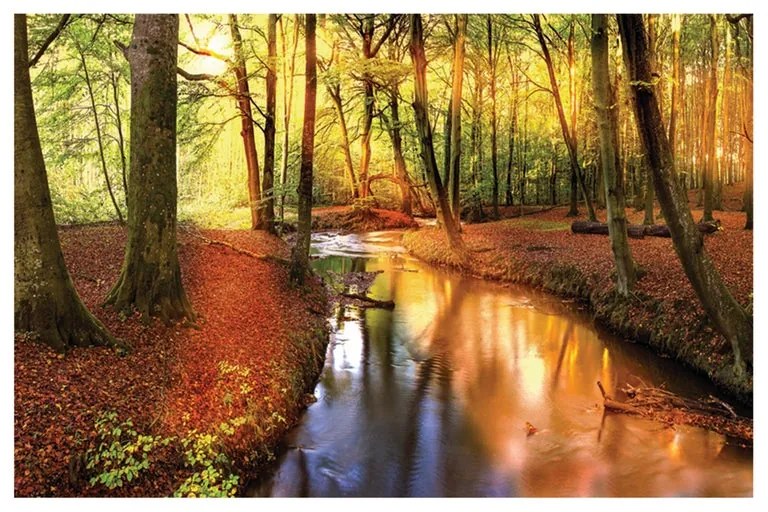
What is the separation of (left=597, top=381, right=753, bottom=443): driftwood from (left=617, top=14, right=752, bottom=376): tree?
1.65ft

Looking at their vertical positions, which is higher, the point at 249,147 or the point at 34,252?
the point at 249,147

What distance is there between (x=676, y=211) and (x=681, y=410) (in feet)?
6.15

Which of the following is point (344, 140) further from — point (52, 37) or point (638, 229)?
point (52, 37)

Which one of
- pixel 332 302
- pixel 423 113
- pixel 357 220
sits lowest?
pixel 332 302

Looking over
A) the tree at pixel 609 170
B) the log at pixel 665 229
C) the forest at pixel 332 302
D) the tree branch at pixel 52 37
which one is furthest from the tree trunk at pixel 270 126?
the log at pixel 665 229

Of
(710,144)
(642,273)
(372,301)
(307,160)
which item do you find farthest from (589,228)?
(307,160)

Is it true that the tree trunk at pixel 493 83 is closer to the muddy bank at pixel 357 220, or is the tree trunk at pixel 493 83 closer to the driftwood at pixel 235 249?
the muddy bank at pixel 357 220

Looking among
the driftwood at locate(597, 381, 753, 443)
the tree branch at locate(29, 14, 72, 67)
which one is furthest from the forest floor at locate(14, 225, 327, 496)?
the driftwood at locate(597, 381, 753, 443)

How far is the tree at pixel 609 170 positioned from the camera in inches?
287

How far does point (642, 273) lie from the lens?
7.43 m

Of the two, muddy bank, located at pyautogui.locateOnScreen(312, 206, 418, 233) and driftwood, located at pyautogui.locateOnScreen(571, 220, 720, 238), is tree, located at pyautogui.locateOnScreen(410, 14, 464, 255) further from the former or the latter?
muddy bank, located at pyautogui.locateOnScreen(312, 206, 418, 233)

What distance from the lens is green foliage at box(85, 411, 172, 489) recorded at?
3080 millimetres

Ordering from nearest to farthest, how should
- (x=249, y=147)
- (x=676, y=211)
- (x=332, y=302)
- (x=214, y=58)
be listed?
(x=676, y=211) < (x=332, y=302) < (x=214, y=58) < (x=249, y=147)

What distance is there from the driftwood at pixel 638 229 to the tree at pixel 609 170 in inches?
40.0
